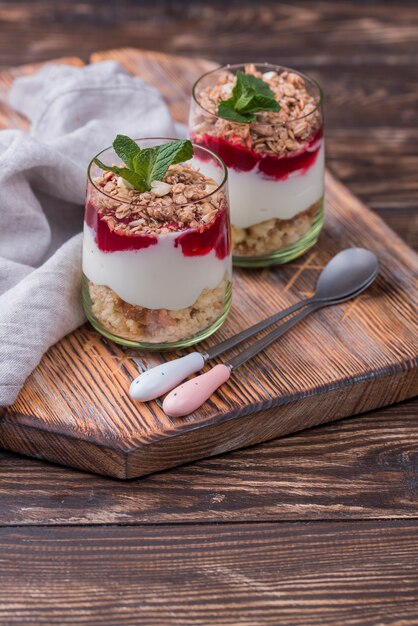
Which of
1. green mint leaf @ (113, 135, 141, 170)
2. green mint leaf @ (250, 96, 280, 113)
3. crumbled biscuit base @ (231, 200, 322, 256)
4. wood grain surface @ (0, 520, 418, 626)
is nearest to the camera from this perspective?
wood grain surface @ (0, 520, 418, 626)

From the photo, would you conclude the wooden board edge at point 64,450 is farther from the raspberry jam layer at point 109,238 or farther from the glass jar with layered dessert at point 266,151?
the glass jar with layered dessert at point 266,151

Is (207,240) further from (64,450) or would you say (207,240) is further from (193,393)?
(64,450)

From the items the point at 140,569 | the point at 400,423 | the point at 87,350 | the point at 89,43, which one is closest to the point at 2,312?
the point at 87,350

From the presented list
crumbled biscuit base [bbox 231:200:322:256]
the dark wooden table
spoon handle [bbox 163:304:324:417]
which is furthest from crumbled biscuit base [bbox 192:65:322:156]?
the dark wooden table

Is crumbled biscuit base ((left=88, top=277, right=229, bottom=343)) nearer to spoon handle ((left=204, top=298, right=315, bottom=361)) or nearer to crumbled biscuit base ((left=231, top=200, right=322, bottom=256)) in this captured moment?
spoon handle ((left=204, top=298, right=315, bottom=361))

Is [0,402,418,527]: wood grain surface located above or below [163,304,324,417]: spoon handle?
below

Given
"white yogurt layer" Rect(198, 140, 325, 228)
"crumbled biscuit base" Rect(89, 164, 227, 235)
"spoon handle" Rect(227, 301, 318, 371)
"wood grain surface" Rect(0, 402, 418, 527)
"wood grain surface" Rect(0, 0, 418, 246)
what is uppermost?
"crumbled biscuit base" Rect(89, 164, 227, 235)

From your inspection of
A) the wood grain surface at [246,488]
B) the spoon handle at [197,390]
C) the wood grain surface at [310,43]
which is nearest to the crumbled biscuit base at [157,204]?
the spoon handle at [197,390]
